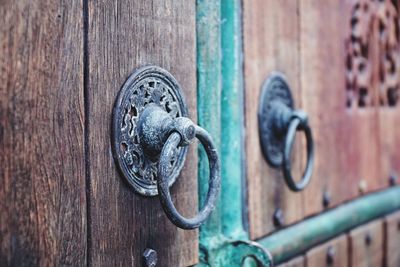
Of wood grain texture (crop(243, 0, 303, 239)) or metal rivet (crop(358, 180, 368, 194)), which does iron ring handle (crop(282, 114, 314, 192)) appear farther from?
metal rivet (crop(358, 180, 368, 194))

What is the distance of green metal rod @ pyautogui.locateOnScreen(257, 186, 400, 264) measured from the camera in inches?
30.3

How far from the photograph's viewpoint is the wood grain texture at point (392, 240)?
3.71 ft

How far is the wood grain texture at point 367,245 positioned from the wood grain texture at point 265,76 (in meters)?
0.24

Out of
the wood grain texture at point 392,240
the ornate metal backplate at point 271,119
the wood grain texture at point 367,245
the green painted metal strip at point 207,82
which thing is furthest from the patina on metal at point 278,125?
the wood grain texture at point 392,240

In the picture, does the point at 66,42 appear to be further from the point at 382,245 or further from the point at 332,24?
the point at 382,245

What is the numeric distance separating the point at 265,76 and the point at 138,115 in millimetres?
278

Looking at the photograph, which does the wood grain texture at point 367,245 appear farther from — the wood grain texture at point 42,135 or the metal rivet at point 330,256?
the wood grain texture at point 42,135

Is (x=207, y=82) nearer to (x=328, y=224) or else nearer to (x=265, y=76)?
(x=265, y=76)

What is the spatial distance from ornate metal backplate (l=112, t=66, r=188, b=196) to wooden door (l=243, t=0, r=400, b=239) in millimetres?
183

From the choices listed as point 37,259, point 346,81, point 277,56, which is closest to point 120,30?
point 37,259

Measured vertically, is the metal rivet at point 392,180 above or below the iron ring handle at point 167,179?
below

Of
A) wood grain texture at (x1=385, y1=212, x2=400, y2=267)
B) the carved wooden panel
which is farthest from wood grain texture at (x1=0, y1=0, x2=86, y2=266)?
wood grain texture at (x1=385, y1=212, x2=400, y2=267)

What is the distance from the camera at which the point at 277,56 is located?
770mm

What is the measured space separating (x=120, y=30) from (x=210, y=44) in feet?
0.52
